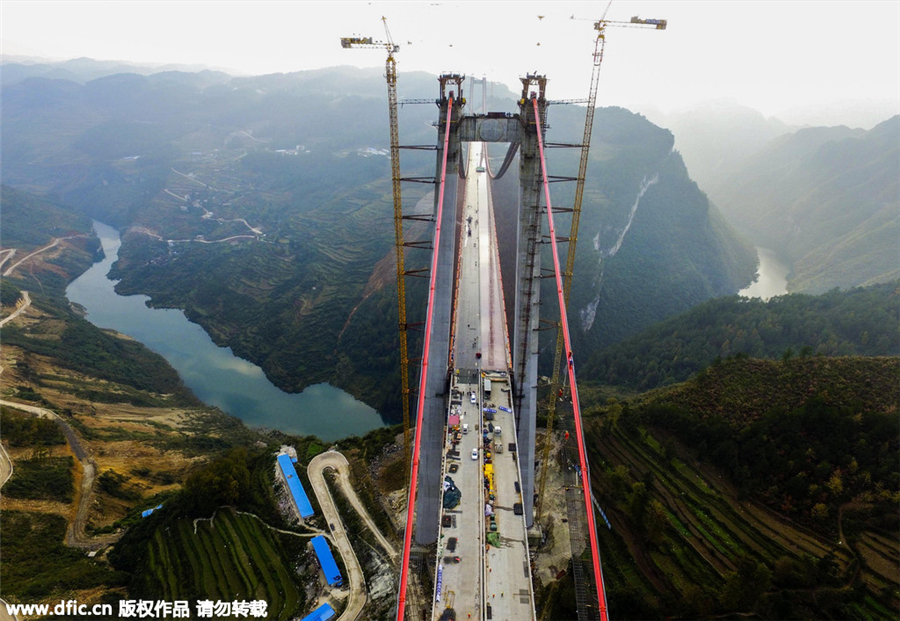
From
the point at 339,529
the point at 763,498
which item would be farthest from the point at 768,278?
the point at 339,529

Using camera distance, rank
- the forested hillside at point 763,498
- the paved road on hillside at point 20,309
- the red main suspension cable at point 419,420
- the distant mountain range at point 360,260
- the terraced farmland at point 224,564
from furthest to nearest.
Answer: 1. the distant mountain range at point 360,260
2. the paved road on hillside at point 20,309
3. the terraced farmland at point 224,564
4. the forested hillside at point 763,498
5. the red main suspension cable at point 419,420

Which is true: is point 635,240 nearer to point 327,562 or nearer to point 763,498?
point 763,498

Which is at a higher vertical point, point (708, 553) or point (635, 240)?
point (635, 240)

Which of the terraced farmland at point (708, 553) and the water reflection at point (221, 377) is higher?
the water reflection at point (221, 377)

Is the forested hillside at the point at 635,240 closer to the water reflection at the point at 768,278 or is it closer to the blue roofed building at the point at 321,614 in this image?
the water reflection at the point at 768,278

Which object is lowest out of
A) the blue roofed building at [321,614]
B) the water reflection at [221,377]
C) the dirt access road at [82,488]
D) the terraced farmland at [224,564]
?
the blue roofed building at [321,614]

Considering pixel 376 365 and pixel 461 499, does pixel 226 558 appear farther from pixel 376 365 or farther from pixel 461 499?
pixel 376 365

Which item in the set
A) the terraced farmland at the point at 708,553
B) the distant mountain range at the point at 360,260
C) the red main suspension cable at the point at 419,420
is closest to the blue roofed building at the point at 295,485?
the red main suspension cable at the point at 419,420

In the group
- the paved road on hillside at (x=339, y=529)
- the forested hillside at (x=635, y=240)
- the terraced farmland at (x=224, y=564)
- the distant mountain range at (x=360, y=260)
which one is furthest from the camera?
the forested hillside at (x=635, y=240)
